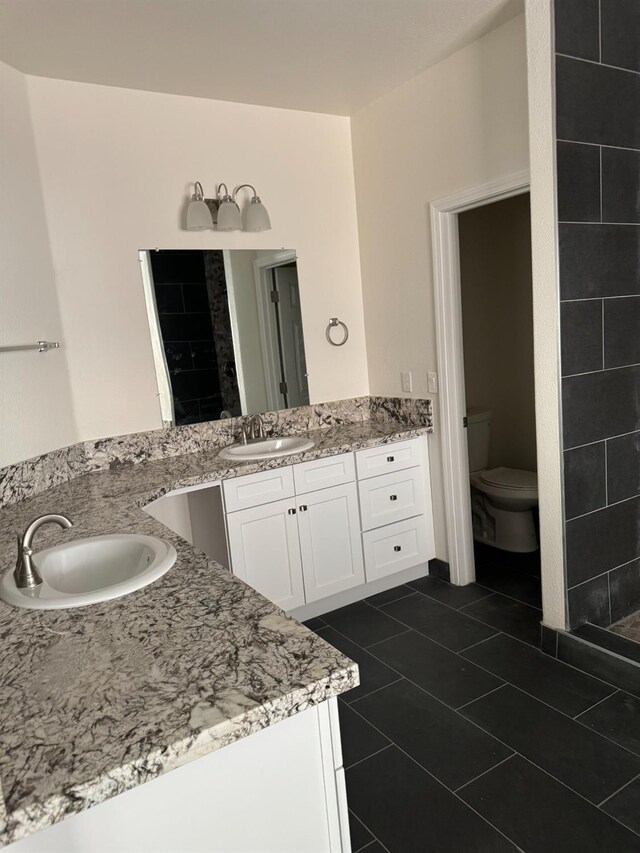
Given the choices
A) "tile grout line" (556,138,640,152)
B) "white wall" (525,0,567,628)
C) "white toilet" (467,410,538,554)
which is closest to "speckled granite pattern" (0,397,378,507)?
"white toilet" (467,410,538,554)

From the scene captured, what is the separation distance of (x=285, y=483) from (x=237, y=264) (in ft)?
3.90

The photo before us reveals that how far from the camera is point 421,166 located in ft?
10.00

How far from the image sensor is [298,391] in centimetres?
346

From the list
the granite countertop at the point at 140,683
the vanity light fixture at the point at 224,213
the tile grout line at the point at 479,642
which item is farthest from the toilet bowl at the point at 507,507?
the granite countertop at the point at 140,683

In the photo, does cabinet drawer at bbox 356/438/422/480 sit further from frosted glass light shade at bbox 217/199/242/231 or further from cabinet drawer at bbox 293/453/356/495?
frosted glass light shade at bbox 217/199/242/231

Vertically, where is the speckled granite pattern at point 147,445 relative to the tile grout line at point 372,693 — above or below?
above

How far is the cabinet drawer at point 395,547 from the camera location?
314cm

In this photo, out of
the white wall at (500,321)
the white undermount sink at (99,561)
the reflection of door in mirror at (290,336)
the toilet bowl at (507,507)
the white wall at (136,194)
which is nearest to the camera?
the white undermount sink at (99,561)

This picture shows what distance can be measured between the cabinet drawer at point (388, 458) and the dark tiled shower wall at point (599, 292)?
1.00 m

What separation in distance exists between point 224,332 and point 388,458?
3.50 feet

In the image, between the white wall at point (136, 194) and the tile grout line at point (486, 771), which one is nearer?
the tile grout line at point (486, 771)

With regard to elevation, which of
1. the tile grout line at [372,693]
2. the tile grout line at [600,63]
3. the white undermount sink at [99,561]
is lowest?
the tile grout line at [372,693]

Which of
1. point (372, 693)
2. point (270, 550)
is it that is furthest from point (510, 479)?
point (372, 693)

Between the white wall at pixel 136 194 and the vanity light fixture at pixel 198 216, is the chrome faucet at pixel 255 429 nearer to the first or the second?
the white wall at pixel 136 194
